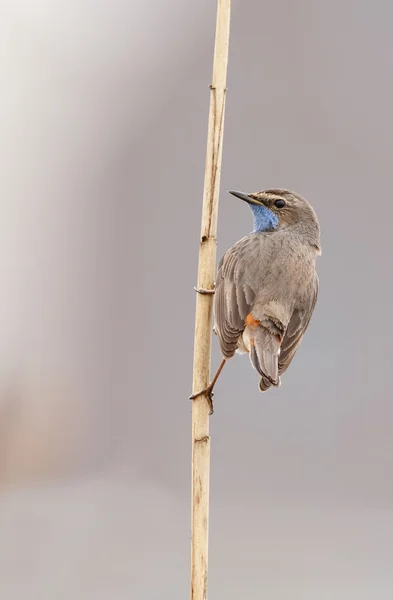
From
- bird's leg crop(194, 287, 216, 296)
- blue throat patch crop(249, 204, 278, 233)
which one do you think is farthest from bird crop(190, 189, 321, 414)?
bird's leg crop(194, 287, 216, 296)

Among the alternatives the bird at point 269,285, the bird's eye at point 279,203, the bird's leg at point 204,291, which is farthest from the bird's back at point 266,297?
the bird's leg at point 204,291

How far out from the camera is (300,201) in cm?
286

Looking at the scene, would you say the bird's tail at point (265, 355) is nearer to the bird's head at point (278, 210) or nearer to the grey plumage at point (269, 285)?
the grey plumage at point (269, 285)

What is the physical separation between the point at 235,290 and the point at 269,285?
15 centimetres

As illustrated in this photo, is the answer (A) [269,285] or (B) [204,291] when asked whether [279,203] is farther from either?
(B) [204,291]

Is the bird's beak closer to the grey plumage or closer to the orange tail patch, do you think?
the grey plumage

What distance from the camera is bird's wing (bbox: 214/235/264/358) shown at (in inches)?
94.6

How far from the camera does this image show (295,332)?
102 inches

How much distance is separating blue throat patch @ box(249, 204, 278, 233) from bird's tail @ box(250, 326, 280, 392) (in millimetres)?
483

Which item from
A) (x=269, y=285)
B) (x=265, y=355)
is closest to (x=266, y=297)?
(x=269, y=285)

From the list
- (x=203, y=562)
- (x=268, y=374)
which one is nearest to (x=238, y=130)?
(x=268, y=374)

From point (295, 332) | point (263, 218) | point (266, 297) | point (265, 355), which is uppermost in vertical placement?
point (263, 218)

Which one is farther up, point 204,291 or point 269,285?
point 269,285

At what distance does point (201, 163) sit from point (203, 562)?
3.17 metres
